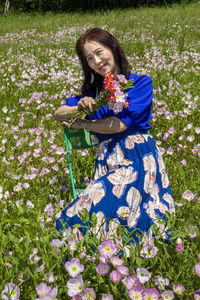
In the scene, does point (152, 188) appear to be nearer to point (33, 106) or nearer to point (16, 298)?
point (16, 298)

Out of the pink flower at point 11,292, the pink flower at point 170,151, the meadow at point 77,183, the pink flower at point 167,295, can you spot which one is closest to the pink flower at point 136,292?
the meadow at point 77,183

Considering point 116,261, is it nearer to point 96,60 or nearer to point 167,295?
point 167,295

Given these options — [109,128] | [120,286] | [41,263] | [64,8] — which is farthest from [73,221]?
[64,8]

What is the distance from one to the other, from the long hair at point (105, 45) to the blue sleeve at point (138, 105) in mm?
157

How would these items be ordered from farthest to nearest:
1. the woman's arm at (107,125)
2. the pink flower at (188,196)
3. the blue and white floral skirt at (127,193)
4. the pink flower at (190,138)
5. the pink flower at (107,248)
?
1. the pink flower at (190,138)
2. the pink flower at (188,196)
3. the woman's arm at (107,125)
4. the blue and white floral skirt at (127,193)
5. the pink flower at (107,248)

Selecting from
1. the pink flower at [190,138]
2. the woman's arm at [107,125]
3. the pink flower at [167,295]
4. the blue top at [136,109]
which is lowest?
the pink flower at [190,138]

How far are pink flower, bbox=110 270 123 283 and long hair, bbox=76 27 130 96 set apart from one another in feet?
4.67

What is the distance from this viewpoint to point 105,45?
2.13 m

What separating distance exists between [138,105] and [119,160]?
41cm

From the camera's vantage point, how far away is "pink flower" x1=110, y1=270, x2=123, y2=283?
142 centimetres

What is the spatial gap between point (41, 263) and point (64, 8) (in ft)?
92.2

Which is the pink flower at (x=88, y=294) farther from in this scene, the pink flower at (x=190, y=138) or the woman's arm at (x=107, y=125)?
the pink flower at (x=190, y=138)

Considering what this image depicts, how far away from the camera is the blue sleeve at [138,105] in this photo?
6.80 feet

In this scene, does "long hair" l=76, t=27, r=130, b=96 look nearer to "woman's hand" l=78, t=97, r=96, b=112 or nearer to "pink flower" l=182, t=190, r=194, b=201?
"woman's hand" l=78, t=97, r=96, b=112
